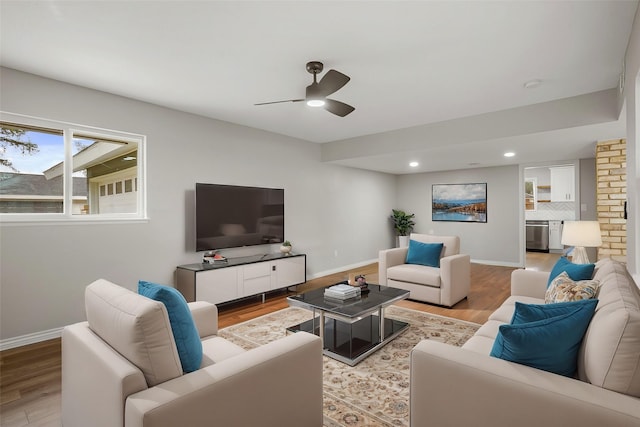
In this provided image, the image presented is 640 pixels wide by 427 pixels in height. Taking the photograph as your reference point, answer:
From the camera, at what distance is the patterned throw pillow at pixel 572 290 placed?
1.79 meters

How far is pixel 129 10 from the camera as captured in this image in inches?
81.7

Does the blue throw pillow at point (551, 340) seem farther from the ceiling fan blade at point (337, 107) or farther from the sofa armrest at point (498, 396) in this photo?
the ceiling fan blade at point (337, 107)

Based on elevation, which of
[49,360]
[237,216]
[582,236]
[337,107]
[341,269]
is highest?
[337,107]

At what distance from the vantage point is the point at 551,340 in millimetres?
1333

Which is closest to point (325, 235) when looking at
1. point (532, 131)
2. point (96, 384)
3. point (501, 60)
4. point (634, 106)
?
point (532, 131)

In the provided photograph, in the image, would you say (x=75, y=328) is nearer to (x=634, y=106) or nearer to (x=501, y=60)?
(x=501, y=60)

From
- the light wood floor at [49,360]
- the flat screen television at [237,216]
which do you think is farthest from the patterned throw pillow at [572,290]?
the flat screen television at [237,216]

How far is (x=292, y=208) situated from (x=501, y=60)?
360 cm

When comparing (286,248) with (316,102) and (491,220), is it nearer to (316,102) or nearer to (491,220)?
(316,102)

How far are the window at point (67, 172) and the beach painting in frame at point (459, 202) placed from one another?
629 cm

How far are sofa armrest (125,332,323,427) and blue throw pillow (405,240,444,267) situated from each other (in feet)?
10.6

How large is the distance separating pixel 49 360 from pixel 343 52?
3.54 m

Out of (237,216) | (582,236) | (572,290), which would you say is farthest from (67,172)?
(582,236)

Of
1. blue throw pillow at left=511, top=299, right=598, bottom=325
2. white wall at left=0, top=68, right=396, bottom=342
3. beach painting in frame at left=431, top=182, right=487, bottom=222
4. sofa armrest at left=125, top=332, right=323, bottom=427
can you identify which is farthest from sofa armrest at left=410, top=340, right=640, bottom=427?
beach painting in frame at left=431, top=182, right=487, bottom=222
